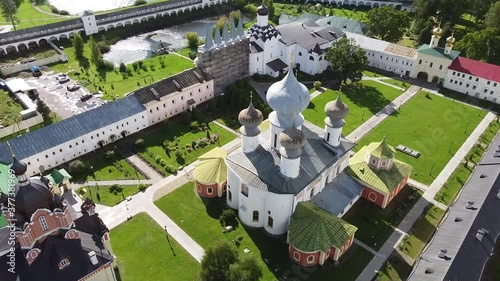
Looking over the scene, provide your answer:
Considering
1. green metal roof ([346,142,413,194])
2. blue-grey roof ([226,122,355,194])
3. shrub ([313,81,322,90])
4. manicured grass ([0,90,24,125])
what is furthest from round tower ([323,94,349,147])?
manicured grass ([0,90,24,125])

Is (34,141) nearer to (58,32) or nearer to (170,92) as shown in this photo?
(170,92)

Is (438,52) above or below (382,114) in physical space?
above

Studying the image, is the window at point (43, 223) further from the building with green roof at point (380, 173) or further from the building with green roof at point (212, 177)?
the building with green roof at point (380, 173)

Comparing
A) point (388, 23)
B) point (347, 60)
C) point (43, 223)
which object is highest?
point (388, 23)

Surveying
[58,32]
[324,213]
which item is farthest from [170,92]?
[58,32]

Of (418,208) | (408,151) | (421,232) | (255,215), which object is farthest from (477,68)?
(255,215)

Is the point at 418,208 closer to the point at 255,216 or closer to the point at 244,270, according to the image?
the point at 255,216
